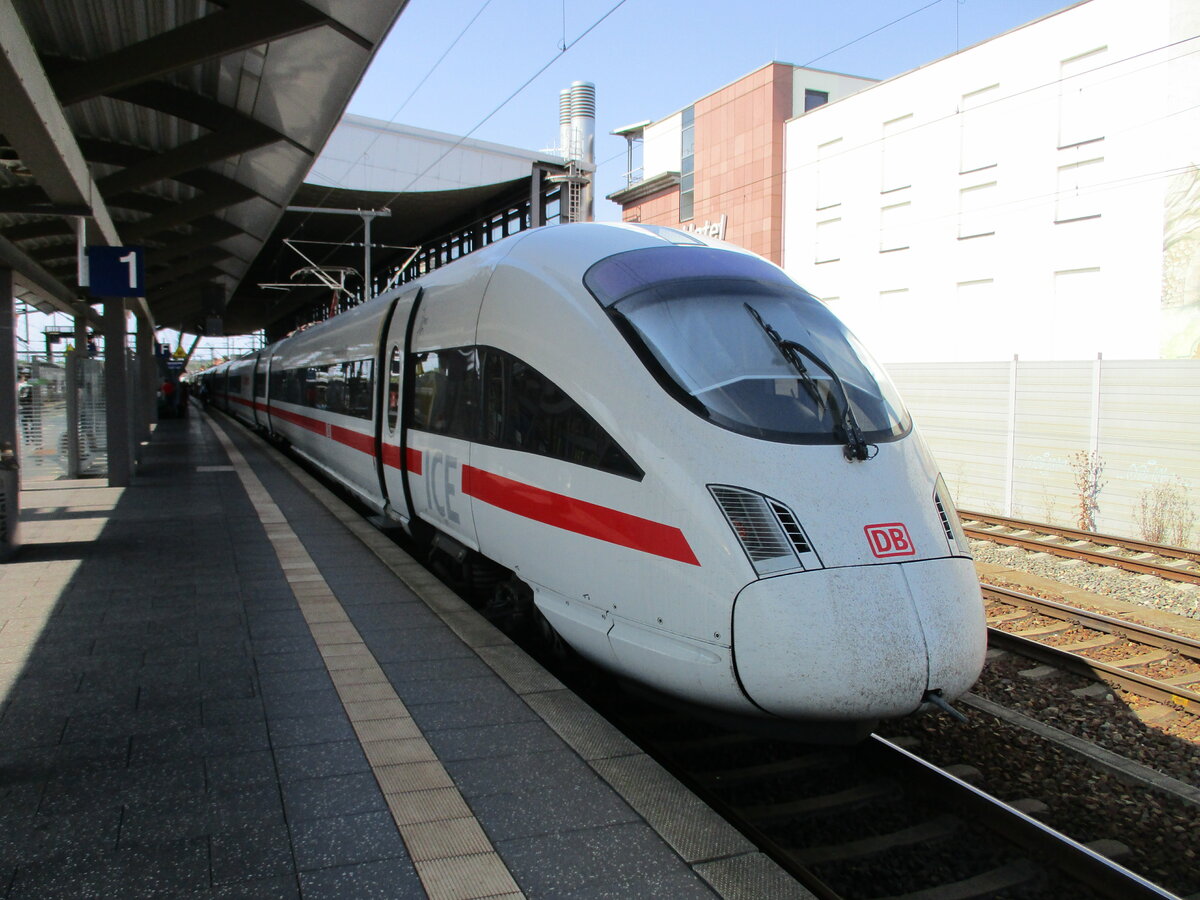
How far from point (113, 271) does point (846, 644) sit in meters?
10.4

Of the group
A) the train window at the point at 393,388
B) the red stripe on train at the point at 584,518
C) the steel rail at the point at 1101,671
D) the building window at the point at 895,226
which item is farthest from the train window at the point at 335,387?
the building window at the point at 895,226

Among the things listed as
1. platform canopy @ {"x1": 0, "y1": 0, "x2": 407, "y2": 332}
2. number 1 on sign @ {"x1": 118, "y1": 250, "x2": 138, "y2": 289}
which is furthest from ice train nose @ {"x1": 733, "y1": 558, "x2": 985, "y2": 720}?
number 1 on sign @ {"x1": 118, "y1": 250, "x2": 138, "y2": 289}

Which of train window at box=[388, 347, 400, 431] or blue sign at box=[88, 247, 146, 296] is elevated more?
blue sign at box=[88, 247, 146, 296]

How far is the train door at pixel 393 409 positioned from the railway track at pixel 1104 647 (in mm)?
4781

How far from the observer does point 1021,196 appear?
70.1ft

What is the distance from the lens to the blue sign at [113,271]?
1070cm

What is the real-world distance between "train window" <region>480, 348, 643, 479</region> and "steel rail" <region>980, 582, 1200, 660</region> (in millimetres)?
4570

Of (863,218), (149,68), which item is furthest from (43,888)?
(863,218)

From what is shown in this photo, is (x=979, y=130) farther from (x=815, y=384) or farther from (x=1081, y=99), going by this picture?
(x=815, y=384)

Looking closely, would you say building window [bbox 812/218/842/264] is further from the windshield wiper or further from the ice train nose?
the ice train nose

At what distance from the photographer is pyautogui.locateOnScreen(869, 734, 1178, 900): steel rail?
3.21 metres

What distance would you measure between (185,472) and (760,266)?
12439 mm

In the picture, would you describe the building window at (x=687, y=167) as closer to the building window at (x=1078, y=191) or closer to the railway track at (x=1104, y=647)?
the building window at (x=1078, y=191)

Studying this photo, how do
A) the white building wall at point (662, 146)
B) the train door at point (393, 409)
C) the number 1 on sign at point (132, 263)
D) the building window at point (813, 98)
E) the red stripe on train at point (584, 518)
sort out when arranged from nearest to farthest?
the red stripe on train at point (584, 518) → the train door at point (393, 409) → the number 1 on sign at point (132, 263) → the building window at point (813, 98) → the white building wall at point (662, 146)
